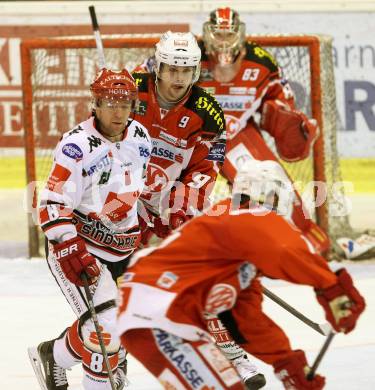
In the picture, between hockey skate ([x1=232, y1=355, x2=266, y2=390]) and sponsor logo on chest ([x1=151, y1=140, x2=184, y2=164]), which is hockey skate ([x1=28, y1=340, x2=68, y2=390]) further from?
sponsor logo on chest ([x1=151, y1=140, x2=184, y2=164])

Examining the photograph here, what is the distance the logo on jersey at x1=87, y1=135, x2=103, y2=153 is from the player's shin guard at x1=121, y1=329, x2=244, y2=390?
1077 millimetres

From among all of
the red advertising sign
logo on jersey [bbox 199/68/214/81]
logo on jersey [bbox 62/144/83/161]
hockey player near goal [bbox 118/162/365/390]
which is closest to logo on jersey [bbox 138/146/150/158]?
logo on jersey [bbox 62/144/83/161]

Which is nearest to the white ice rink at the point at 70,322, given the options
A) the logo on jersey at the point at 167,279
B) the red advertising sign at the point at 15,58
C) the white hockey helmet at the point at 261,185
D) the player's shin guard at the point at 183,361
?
the white hockey helmet at the point at 261,185

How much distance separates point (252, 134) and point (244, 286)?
3.35 m

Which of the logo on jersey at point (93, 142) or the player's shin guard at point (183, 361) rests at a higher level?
the logo on jersey at point (93, 142)

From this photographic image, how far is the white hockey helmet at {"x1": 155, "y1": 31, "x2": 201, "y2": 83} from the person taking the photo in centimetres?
516

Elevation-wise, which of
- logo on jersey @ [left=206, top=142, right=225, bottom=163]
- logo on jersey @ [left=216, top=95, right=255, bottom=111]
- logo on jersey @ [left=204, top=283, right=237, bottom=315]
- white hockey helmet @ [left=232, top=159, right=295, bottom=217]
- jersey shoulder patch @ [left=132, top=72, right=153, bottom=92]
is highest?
white hockey helmet @ [left=232, top=159, right=295, bottom=217]

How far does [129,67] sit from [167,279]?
15.1ft

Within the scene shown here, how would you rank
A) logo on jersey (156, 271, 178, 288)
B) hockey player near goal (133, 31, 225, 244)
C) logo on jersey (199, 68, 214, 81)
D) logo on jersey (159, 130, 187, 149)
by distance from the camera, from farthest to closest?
logo on jersey (199, 68, 214, 81) < logo on jersey (159, 130, 187, 149) < hockey player near goal (133, 31, 225, 244) < logo on jersey (156, 271, 178, 288)

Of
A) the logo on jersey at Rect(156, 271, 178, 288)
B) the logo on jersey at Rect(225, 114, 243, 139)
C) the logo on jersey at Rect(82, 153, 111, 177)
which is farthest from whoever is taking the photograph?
the logo on jersey at Rect(225, 114, 243, 139)

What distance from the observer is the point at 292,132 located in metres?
6.53

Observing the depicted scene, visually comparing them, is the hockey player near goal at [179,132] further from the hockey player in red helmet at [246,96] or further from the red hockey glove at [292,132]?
the red hockey glove at [292,132]

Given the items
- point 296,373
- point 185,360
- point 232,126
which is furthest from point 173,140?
point 185,360

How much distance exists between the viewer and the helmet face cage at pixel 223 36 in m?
6.51
